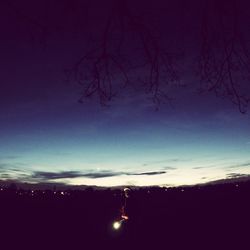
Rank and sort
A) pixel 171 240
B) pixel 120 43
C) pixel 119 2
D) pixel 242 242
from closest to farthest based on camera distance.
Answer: pixel 119 2
pixel 120 43
pixel 242 242
pixel 171 240

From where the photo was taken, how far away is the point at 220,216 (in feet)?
74.4

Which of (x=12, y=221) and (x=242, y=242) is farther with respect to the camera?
(x=12, y=221)

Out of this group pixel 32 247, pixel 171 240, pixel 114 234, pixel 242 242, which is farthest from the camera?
pixel 114 234

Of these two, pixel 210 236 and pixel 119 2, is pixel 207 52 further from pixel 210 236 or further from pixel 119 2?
pixel 210 236

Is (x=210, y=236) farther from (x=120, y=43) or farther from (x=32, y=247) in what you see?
(x=120, y=43)

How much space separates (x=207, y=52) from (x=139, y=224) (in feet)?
71.3

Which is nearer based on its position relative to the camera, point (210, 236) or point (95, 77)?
point (95, 77)

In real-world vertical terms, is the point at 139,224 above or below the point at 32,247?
above

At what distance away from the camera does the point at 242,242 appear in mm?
14180

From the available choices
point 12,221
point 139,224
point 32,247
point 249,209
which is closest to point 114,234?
point 139,224

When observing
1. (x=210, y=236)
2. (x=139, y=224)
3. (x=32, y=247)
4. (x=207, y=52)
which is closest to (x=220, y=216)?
(x=139, y=224)

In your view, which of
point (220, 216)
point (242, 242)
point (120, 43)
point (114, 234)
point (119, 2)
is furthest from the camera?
point (220, 216)

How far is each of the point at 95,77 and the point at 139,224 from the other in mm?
21712

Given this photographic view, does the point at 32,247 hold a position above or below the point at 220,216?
below
